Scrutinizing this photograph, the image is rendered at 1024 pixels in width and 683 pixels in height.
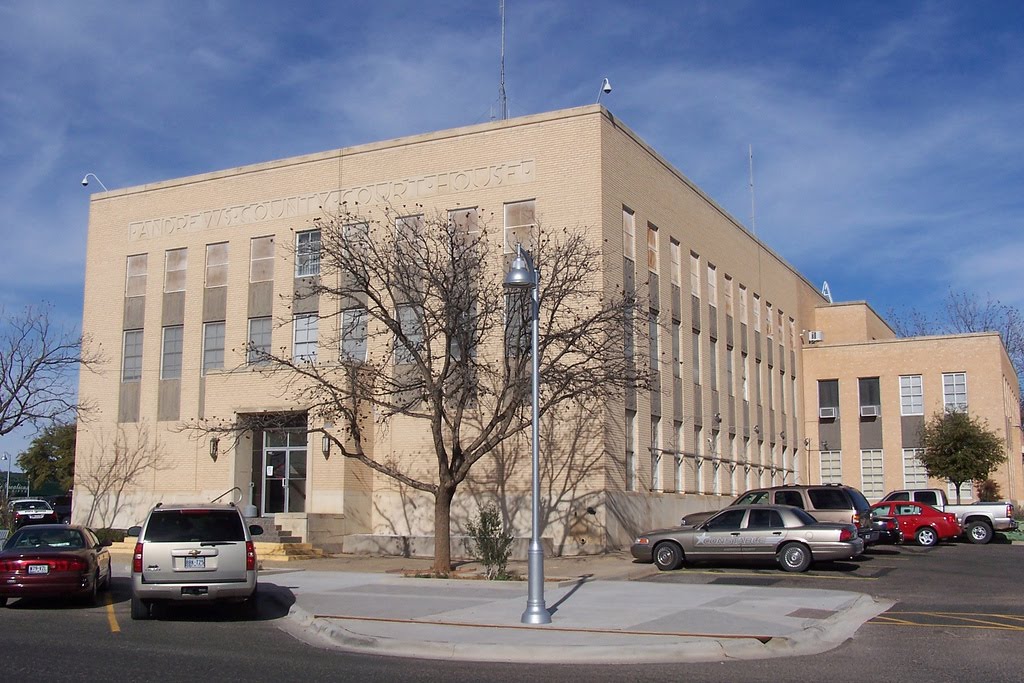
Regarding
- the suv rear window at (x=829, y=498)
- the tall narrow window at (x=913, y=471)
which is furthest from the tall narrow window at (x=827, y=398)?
the suv rear window at (x=829, y=498)

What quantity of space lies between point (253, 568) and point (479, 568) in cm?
1011

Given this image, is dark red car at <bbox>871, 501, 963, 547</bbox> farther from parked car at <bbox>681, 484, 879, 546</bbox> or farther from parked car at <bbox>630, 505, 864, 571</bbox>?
parked car at <bbox>630, 505, 864, 571</bbox>

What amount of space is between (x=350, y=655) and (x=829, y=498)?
55.8 ft

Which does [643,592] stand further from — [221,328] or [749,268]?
[749,268]

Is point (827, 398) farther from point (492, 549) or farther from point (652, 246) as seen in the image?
point (492, 549)

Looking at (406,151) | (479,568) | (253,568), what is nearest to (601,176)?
(406,151)

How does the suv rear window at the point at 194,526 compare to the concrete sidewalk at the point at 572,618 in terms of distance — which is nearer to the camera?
the concrete sidewalk at the point at 572,618

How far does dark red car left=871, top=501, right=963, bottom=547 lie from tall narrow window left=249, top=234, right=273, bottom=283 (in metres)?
20.5

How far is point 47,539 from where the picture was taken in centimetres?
1820

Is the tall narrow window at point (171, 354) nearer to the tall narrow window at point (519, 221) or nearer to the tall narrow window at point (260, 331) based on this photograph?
the tall narrow window at point (260, 331)

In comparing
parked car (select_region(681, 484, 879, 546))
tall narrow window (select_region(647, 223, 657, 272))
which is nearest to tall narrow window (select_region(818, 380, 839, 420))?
tall narrow window (select_region(647, 223, 657, 272))

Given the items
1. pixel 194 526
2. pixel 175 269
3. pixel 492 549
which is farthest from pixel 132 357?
pixel 194 526

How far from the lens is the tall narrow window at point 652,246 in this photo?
33.8m

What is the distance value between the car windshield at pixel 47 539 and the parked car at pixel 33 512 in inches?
1039
